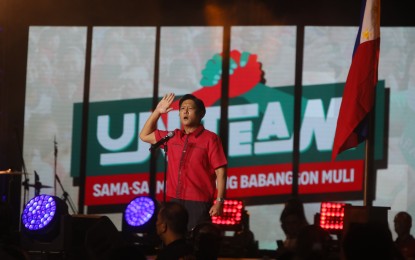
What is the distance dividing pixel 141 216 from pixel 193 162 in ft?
2.07

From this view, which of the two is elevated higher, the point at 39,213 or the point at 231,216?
the point at 39,213

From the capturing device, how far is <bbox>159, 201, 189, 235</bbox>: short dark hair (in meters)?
4.32

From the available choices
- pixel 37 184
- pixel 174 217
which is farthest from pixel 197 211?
pixel 37 184

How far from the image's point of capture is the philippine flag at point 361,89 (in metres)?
6.77

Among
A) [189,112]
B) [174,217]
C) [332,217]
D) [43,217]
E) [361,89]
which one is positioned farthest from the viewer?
[332,217]

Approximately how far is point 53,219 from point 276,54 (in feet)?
Answer: 17.2

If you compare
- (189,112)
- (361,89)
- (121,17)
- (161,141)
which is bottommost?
(161,141)

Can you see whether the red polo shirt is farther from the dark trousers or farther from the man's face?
the man's face

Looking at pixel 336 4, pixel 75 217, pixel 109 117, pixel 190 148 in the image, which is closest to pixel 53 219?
pixel 75 217

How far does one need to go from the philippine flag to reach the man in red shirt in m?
1.08

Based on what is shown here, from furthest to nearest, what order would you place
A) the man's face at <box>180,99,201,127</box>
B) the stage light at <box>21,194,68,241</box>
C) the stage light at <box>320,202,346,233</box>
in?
the stage light at <box>320,202,346,233</box> → the man's face at <box>180,99,201,127</box> → the stage light at <box>21,194,68,241</box>

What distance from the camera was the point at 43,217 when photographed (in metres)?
5.48

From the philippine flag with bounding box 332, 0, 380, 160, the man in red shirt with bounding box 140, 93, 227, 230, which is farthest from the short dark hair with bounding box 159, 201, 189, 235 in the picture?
the philippine flag with bounding box 332, 0, 380, 160

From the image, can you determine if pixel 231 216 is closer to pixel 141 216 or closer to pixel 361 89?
pixel 361 89
